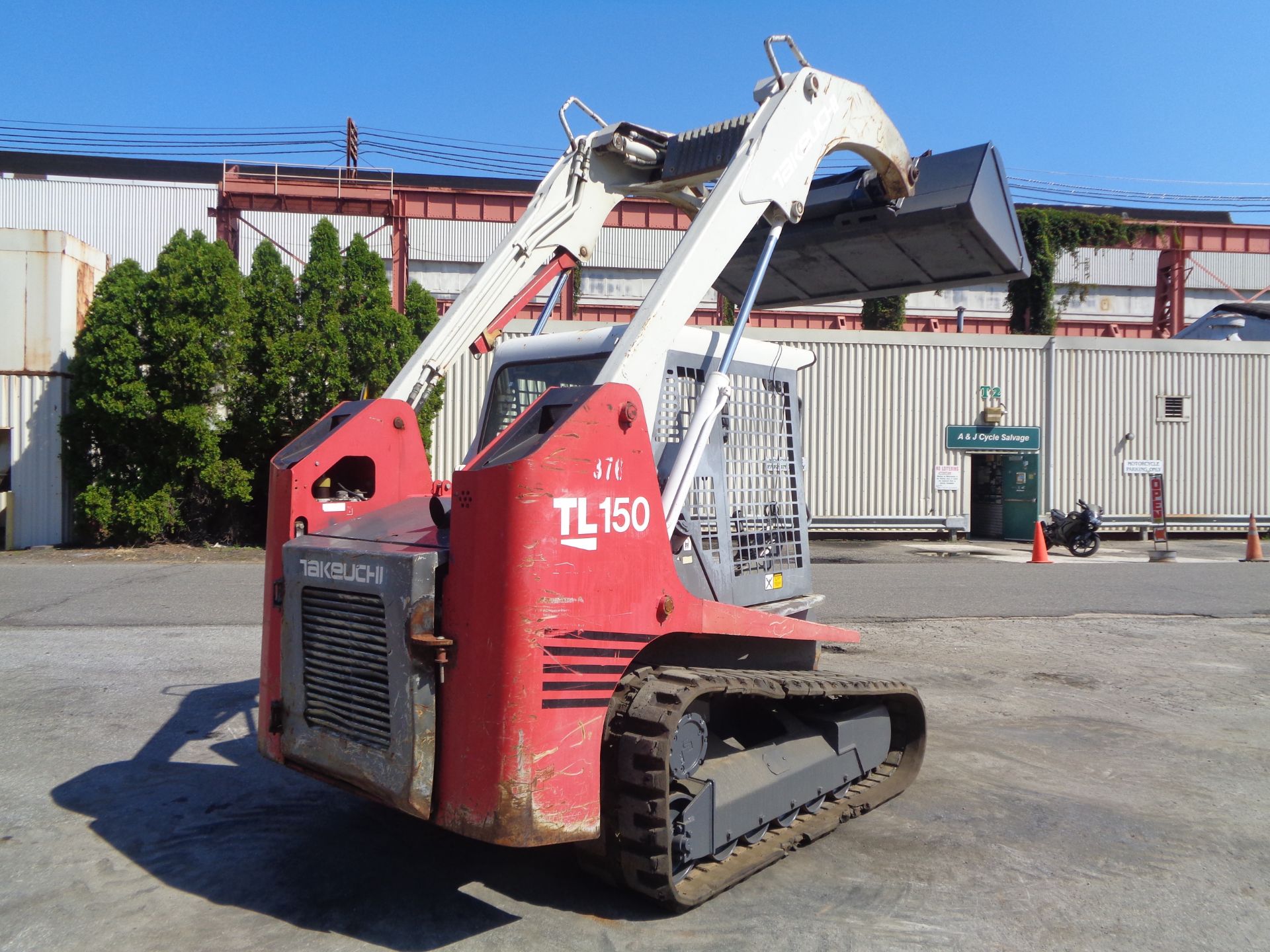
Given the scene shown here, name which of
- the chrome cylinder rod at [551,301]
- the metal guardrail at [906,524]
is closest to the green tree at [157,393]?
the metal guardrail at [906,524]

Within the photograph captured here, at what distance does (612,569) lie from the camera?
11.8ft

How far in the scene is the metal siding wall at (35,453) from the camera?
1898 centimetres

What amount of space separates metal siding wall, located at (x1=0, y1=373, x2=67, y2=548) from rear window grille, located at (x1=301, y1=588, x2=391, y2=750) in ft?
58.1

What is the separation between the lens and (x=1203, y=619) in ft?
38.3

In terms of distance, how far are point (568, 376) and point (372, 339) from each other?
50.2ft

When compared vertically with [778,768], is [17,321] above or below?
above

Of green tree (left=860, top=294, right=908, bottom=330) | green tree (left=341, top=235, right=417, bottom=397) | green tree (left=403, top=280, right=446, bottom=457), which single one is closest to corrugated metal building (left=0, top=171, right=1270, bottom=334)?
green tree (left=860, top=294, right=908, bottom=330)

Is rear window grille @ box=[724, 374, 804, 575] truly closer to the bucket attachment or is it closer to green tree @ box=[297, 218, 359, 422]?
the bucket attachment

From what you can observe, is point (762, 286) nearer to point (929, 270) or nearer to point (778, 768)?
point (929, 270)

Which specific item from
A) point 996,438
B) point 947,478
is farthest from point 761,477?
point 996,438

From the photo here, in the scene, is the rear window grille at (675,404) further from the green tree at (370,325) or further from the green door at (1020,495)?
the green door at (1020,495)

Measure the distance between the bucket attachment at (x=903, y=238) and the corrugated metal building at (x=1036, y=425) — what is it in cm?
1540

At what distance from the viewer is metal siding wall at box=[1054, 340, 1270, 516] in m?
→ 23.6

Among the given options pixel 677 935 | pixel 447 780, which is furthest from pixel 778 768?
pixel 447 780
